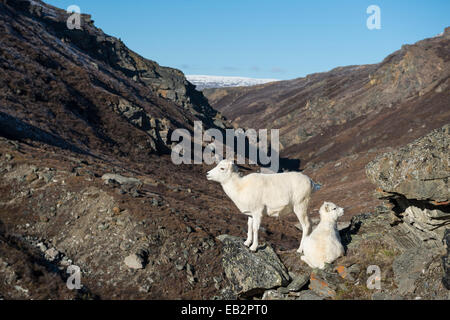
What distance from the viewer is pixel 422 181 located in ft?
27.8

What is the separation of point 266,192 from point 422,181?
455 cm

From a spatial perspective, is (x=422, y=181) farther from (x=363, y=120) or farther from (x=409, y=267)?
(x=363, y=120)

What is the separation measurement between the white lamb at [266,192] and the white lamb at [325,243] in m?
0.65

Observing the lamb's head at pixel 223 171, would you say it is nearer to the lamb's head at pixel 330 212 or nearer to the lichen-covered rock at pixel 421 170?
the lamb's head at pixel 330 212

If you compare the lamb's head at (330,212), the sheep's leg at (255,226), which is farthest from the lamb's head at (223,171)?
the lamb's head at (330,212)

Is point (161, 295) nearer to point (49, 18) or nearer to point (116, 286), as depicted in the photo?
point (116, 286)

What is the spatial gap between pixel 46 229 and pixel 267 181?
834cm

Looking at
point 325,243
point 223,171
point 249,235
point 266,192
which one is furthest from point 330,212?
point 223,171

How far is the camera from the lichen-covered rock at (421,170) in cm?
827

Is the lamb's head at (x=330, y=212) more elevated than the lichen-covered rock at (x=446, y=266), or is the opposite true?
the lamb's head at (x=330, y=212)

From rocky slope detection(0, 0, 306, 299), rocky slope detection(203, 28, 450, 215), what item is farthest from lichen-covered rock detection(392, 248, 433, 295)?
rocky slope detection(203, 28, 450, 215)

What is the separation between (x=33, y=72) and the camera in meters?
34.7

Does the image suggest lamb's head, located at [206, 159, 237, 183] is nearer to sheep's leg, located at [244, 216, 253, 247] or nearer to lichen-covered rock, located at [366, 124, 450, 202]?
sheep's leg, located at [244, 216, 253, 247]

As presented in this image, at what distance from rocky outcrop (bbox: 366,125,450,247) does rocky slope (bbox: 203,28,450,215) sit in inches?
709
